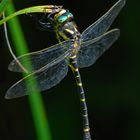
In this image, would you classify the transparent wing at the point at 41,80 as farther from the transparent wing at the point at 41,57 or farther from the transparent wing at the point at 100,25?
the transparent wing at the point at 100,25

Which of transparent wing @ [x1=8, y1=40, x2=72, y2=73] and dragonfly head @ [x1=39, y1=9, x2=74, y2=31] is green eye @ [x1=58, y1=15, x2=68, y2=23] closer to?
dragonfly head @ [x1=39, y1=9, x2=74, y2=31]

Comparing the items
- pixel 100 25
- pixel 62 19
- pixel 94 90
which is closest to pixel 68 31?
pixel 62 19

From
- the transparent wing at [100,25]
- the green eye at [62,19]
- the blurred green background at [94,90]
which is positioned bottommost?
the blurred green background at [94,90]

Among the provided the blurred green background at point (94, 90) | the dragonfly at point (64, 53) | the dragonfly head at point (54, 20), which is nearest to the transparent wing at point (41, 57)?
the dragonfly at point (64, 53)

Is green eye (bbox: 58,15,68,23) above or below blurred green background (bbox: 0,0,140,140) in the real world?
above

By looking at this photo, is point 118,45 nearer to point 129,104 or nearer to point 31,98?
point 129,104

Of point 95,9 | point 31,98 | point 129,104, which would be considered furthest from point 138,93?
point 31,98

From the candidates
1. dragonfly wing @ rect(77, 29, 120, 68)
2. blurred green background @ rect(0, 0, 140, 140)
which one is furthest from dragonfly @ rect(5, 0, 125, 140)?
blurred green background @ rect(0, 0, 140, 140)
